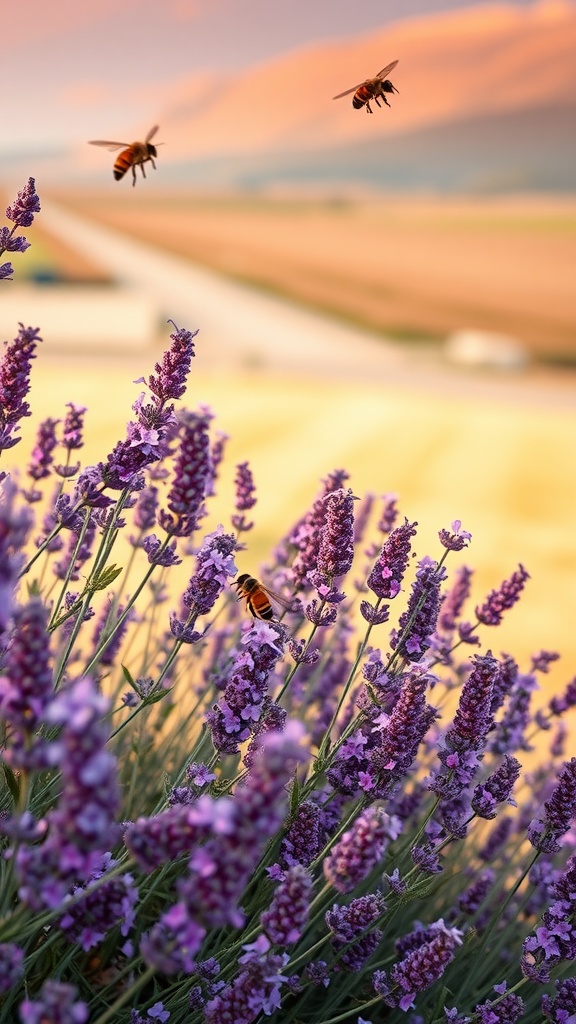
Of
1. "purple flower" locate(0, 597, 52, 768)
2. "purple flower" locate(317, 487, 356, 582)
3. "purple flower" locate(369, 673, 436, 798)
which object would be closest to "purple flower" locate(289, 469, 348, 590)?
"purple flower" locate(317, 487, 356, 582)

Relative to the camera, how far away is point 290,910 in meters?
1.57

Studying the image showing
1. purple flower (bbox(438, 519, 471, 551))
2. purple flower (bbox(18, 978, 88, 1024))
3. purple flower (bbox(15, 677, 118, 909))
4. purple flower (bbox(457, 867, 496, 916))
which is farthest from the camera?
purple flower (bbox(457, 867, 496, 916))

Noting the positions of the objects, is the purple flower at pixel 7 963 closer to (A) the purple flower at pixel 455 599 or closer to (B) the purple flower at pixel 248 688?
(B) the purple flower at pixel 248 688

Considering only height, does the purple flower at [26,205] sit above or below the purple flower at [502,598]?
above

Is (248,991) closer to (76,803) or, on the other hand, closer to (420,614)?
(76,803)

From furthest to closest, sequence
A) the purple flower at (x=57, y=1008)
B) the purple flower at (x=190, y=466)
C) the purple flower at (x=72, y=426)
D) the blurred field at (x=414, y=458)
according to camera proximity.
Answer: the blurred field at (x=414, y=458), the purple flower at (x=72, y=426), the purple flower at (x=190, y=466), the purple flower at (x=57, y=1008)

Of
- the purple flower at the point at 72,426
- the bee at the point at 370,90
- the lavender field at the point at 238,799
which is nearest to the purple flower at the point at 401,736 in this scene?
the lavender field at the point at 238,799

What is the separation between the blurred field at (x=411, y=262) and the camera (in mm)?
51812

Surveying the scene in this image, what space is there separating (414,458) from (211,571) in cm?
1274

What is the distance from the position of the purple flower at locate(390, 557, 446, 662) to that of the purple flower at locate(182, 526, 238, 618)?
0.47 meters

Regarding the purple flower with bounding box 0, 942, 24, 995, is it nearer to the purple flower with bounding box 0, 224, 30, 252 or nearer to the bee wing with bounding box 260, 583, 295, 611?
the bee wing with bounding box 260, 583, 295, 611

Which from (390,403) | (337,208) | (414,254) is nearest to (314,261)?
(414,254)

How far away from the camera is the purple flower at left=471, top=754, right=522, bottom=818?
98.7 inches

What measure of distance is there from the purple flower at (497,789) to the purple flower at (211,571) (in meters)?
0.88
